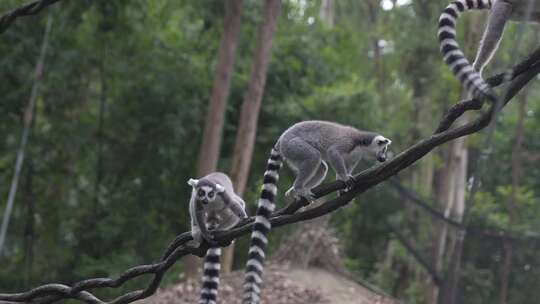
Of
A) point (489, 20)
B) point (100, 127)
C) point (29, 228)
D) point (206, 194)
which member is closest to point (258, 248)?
point (206, 194)

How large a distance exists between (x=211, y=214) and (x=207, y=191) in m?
0.40

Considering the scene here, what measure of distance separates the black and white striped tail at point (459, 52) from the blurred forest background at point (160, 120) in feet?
32.6

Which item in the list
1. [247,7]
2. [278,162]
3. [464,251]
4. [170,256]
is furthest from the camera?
[247,7]

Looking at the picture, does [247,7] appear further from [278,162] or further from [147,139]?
[278,162]

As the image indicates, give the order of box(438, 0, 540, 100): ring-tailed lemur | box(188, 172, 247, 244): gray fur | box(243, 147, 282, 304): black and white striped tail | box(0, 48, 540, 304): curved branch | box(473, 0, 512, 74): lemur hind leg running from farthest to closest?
1. box(188, 172, 247, 244): gray fur
2. box(473, 0, 512, 74): lemur hind leg
3. box(438, 0, 540, 100): ring-tailed lemur
4. box(243, 147, 282, 304): black and white striped tail
5. box(0, 48, 540, 304): curved branch

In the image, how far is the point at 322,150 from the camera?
6453 mm

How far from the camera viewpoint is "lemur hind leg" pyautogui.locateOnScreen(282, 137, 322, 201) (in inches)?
246

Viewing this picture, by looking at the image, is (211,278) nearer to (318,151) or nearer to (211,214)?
(211,214)

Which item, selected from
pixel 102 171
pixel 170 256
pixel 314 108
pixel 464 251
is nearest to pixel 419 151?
pixel 170 256

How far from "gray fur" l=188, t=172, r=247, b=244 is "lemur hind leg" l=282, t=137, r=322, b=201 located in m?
0.51

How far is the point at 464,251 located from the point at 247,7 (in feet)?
26.5

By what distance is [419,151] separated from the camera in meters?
4.23

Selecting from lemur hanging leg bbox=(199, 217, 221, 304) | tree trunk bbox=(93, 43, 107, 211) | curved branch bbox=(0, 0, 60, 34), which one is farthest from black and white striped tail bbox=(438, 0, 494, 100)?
tree trunk bbox=(93, 43, 107, 211)

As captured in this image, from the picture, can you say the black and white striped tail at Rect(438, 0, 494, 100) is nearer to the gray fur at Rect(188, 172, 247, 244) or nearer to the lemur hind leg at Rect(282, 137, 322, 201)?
the lemur hind leg at Rect(282, 137, 322, 201)
